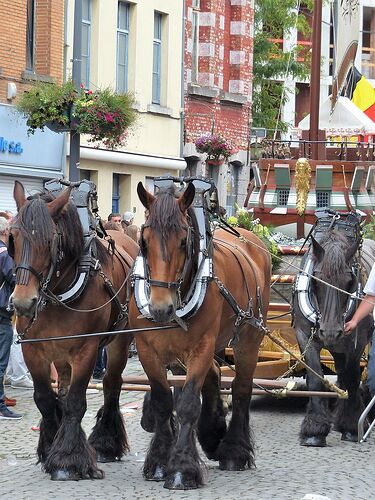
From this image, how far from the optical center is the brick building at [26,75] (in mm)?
23422

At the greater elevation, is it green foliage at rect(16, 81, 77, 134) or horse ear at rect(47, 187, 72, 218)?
green foliage at rect(16, 81, 77, 134)

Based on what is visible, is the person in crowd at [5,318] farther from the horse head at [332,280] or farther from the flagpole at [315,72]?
the flagpole at [315,72]

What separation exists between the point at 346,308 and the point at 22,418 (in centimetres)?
334

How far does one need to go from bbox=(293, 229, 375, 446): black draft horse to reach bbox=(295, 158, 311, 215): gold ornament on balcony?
10.6 feet

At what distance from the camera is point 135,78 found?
2881 centimetres

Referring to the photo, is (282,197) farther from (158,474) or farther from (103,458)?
(158,474)

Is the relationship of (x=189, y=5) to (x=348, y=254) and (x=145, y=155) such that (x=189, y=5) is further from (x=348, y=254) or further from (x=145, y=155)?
(x=348, y=254)

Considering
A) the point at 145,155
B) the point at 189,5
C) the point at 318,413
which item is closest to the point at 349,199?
the point at 318,413

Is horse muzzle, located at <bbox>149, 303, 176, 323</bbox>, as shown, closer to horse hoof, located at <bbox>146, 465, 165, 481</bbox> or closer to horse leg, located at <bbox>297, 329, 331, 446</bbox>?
horse hoof, located at <bbox>146, 465, 165, 481</bbox>

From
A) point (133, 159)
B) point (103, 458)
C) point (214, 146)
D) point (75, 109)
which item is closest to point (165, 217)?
point (103, 458)

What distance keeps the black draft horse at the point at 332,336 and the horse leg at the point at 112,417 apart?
1.71 metres

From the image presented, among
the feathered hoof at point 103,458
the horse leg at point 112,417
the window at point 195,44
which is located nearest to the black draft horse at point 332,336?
the horse leg at point 112,417

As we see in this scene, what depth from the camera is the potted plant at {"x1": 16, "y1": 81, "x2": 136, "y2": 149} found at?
59.9 ft

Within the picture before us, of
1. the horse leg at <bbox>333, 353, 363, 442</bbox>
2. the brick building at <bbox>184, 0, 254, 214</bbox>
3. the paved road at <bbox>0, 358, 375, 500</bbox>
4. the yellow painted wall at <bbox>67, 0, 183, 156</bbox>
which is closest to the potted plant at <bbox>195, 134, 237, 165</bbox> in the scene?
the yellow painted wall at <bbox>67, 0, 183, 156</bbox>
